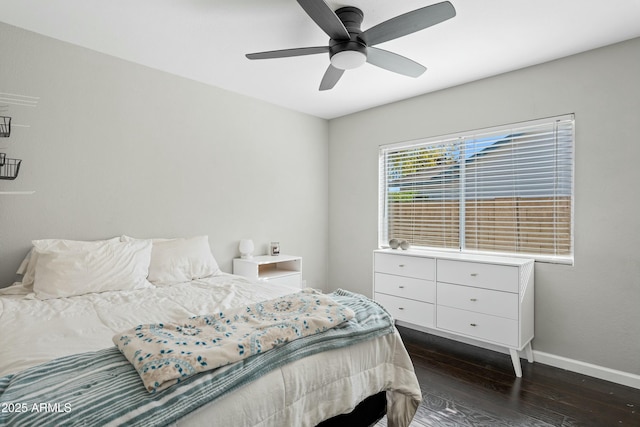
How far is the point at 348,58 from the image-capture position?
212 cm

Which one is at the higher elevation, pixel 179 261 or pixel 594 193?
pixel 594 193

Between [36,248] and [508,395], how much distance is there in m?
3.27

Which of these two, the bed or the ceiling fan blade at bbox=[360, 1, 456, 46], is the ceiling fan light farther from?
the bed

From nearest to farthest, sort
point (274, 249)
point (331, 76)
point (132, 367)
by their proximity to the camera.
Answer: point (132, 367)
point (331, 76)
point (274, 249)

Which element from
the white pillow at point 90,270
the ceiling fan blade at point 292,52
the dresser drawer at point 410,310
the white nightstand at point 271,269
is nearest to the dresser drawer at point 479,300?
the dresser drawer at point 410,310

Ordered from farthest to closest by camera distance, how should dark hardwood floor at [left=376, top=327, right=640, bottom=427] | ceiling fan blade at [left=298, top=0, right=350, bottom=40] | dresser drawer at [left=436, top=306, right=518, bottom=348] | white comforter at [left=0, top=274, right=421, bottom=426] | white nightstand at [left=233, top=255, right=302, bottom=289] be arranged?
white nightstand at [left=233, top=255, right=302, bottom=289] → dresser drawer at [left=436, top=306, right=518, bottom=348] → dark hardwood floor at [left=376, top=327, right=640, bottom=427] → ceiling fan blade at [left=298, top=0, right=350, bottom=40] → white comforter at [left=0, top=274, right=421, bottom=426]

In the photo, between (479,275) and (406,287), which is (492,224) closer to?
(479,275)

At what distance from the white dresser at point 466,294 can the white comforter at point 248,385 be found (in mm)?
1299

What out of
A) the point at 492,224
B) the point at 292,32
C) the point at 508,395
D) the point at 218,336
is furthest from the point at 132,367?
the point at 492,224

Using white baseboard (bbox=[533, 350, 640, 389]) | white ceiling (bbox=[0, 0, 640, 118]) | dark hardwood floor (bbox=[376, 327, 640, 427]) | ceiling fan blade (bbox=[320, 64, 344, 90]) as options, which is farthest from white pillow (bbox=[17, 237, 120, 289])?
white baseboard (bbox=[533, 350, 640, 389])

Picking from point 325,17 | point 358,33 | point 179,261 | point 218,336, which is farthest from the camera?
point 179,261

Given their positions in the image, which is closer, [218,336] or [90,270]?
[218,336]

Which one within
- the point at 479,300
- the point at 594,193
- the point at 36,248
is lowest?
the point at 479,300

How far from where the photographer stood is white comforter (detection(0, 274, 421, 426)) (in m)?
1.13
